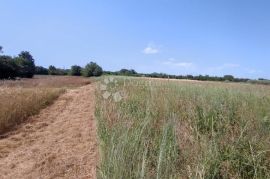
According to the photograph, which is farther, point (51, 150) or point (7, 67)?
point (7, 67)

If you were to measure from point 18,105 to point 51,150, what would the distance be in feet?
17.2

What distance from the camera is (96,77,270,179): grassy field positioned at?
12.0 ft

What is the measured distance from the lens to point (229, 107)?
238 inches

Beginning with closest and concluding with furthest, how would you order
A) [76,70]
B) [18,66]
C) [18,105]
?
[18,105], [18,66], [76,70]

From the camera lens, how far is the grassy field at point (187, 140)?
366 centimetres

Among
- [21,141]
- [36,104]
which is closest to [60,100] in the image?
[36,104]

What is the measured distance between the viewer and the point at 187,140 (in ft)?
16.1

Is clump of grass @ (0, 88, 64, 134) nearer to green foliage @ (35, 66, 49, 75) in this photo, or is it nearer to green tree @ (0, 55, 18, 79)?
green tree @ (0, 55, 18, 79)

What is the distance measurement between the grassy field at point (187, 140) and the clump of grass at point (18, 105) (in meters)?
4.82

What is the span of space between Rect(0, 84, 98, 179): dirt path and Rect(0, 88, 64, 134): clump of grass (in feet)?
1.58

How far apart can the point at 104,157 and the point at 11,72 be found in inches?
1461

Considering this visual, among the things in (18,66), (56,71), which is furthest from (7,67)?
(56,71)

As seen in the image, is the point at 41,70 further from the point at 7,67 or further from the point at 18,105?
the point at 18,105

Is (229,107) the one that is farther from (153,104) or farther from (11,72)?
(11,72)
